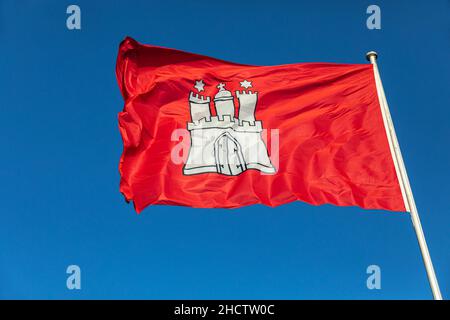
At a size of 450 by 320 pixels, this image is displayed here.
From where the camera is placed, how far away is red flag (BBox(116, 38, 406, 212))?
11703 millimetres

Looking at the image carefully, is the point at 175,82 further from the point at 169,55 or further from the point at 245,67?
the point at 245,67

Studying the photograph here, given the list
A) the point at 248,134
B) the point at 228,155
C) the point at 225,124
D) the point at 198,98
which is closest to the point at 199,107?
the point at 198,98

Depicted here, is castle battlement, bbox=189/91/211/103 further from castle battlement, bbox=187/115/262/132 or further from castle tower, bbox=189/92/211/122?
castle battlement, bbox=187/115/262/132

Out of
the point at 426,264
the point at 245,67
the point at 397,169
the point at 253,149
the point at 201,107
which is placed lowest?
the point at 426,264

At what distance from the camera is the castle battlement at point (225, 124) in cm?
1278

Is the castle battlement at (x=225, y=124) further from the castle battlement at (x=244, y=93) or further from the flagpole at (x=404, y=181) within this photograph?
the flagpole at (x=404, y=181)

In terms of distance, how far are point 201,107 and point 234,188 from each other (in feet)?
7.64

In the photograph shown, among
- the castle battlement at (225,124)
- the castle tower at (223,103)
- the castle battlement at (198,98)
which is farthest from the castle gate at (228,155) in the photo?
the castle battlement at (198,98)

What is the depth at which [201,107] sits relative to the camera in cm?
1309

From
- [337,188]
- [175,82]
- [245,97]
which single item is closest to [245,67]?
[245,97]

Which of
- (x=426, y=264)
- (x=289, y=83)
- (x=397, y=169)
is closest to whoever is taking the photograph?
(x=426, y=264)

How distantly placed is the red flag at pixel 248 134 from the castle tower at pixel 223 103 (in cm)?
3

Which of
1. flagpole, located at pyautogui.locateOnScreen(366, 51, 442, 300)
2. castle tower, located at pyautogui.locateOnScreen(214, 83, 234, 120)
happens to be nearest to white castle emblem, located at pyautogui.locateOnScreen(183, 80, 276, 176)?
castle tower, located at pyautogui.locateOnScreen(214, 83, 234, 120)

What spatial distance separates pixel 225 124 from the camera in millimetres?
12844
